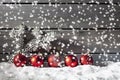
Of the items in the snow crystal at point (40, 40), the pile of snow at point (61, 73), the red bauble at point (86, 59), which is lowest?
the pile of snow at point (61, 73)

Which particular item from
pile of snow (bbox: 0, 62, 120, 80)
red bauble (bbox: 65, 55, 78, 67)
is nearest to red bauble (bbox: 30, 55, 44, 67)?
pile of snow (bbox: 0, 62, 120, 80)

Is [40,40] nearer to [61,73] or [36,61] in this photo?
[36,61]

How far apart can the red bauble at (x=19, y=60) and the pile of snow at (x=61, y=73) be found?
3 cm

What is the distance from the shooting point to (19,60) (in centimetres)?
185

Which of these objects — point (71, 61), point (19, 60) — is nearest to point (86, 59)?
point (71, 61)

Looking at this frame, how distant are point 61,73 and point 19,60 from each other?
0.26 m

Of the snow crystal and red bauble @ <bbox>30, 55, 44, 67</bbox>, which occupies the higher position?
the snow crystal

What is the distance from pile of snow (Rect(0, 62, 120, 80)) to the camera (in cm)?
169

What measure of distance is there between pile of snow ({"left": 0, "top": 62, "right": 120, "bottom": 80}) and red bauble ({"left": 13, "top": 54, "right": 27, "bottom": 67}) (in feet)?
0.10

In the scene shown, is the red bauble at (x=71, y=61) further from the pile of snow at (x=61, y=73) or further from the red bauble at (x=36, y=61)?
the red bauble at (x=36, y=61)

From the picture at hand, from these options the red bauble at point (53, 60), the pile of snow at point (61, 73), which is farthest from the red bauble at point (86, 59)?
the red bauble at point (53, 60)

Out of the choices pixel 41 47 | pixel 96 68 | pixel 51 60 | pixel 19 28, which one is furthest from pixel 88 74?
pixel 19 28

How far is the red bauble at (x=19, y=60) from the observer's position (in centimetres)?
185

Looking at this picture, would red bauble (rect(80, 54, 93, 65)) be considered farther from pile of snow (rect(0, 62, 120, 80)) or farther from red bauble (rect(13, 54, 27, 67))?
red bauble (rect(13, 54, 27, 67))
